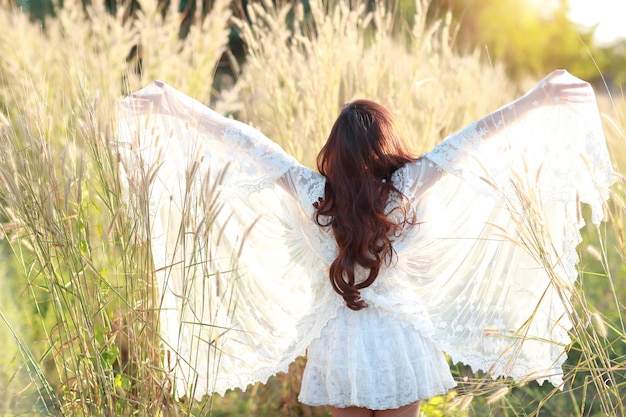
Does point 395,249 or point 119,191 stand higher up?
point 119,191

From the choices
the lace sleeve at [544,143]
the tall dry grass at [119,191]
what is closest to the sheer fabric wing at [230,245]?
the tall dry grass at [119,191]

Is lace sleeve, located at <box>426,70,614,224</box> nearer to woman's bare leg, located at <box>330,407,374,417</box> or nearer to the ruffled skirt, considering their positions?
the ruffled skirt

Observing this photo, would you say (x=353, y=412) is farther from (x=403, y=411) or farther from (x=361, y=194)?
(x=361, y=194)

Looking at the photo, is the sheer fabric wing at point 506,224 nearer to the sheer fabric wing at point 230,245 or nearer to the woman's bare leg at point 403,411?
the woman's bare leg at point 403,411

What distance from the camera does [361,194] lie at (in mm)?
2346

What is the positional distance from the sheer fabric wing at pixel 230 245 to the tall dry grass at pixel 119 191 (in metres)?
0.17

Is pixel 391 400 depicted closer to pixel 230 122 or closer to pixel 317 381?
pixel 317 381

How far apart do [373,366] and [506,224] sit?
0.76 metres

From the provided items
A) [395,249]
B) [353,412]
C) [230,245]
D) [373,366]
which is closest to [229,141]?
[230,245]

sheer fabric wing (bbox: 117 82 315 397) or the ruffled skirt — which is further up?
sheer fabric wing (bbox: 117 82 315 397)

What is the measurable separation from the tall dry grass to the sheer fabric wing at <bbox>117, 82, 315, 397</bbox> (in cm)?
17

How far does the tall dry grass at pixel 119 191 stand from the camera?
1991mm

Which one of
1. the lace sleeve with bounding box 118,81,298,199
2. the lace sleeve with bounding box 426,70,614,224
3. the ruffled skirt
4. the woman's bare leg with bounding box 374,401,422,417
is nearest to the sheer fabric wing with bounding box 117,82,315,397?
the lace sleeve with bounding box 118,81,298,199

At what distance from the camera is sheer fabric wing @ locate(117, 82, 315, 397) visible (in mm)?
2518
